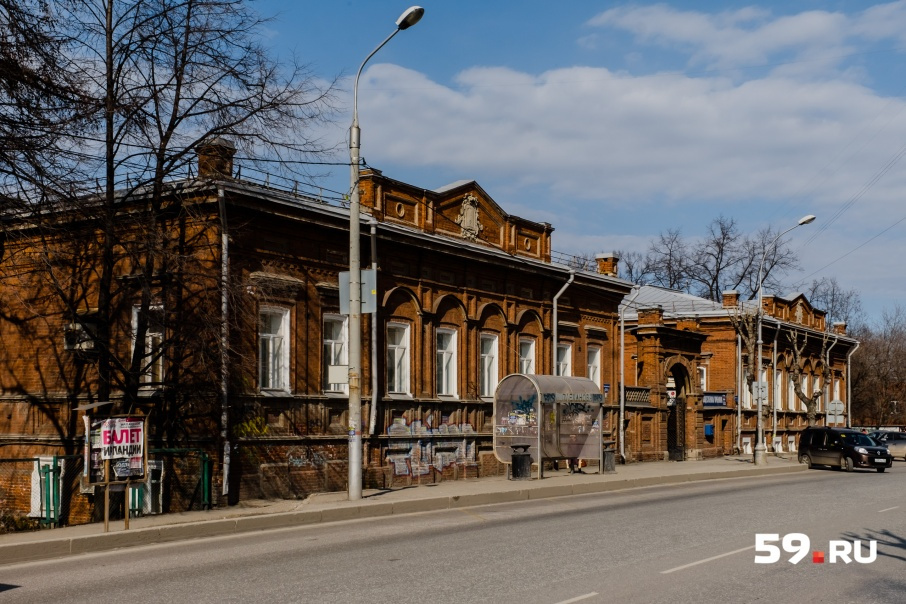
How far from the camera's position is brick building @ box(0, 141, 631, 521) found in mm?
19859

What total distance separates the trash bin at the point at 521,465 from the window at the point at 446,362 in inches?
105

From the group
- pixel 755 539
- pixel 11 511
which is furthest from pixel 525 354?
pixel 755 539

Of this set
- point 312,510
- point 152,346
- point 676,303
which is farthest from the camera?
point 676,303

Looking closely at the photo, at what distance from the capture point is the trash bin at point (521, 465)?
1099 inches

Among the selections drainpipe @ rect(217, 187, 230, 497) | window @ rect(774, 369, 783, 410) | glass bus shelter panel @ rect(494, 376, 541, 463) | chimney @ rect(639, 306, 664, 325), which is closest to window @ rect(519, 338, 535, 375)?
glass bus shelter panel @ rect(494, 376, 541, 463)

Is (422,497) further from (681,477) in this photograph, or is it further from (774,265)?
(774,265)

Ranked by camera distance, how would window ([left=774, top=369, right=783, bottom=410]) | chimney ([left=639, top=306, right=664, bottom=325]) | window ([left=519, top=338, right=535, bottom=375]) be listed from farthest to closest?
1. window ([left=774, top=369, right=783, bottom=410])
2. chimney ([left=639, top=306, right=664, bottom=325])
3. window ([left=519, top=338, right=535, bottom=375])

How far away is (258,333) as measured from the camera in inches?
890

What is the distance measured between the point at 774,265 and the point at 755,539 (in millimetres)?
60857

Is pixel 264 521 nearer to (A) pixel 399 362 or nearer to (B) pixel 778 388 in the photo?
(A) pixel 399 362

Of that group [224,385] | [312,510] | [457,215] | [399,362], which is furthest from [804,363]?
[312,510]

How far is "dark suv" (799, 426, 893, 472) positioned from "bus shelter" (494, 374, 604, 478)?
38.4 ft

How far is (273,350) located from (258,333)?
838 mm

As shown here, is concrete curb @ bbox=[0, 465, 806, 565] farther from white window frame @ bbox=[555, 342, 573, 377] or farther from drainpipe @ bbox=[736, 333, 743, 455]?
drainpipe @ bbox=[736, 333, 743, 455]
